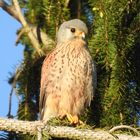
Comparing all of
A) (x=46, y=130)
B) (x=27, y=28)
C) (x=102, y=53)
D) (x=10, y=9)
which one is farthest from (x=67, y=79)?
(x=46, y=130)

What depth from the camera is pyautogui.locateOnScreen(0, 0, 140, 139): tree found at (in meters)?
4.16

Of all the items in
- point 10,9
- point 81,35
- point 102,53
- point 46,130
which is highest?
point 10,9

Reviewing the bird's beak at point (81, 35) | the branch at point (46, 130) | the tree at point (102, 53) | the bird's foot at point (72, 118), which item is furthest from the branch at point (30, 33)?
the branch at point (46, 130)

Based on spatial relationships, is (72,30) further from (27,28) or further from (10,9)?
(10,9)

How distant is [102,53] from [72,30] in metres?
0.67

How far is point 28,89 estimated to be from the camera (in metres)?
4.50

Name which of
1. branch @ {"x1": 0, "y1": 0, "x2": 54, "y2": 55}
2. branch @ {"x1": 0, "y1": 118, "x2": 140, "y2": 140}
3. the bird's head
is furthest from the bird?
branch @ {"x1": 0, "y1": 118, "x2": 140, "y2": 140}

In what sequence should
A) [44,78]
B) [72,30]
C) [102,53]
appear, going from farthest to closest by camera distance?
[72,30] < [44,78] < [102,53]

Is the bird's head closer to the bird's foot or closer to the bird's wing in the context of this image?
the bird's wing

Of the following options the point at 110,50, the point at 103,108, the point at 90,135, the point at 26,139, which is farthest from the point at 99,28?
the point at 90,135

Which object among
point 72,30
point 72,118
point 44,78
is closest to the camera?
point 72,118

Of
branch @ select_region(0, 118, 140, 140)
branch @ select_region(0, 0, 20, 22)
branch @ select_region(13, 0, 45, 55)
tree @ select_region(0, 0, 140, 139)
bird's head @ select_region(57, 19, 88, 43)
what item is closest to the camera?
branch @ select_region(0, 118, 140, 140)

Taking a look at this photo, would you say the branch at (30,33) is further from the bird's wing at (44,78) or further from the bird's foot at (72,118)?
the bird's foot at (72,118)

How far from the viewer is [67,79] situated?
179 inches
